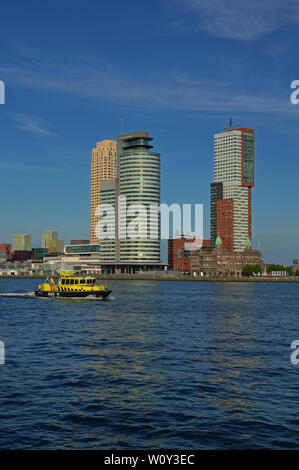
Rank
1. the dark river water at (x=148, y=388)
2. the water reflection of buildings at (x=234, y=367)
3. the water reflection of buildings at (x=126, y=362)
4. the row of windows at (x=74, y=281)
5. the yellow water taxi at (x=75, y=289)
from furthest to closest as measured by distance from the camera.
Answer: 1. the row of windows at (x=74, y=281)
2. the yellow water taxi at (x=75, y=289)
3. the water reflection of buildings at (x=126, y=362)
4. the water reflection of buildings at (x=234, y=367)
5. the dark river water at (x=148, y=388)

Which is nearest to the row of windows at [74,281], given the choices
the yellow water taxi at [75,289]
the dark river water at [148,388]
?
the yellow water taxi at [75,289]

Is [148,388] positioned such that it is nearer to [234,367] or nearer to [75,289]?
[234,367]

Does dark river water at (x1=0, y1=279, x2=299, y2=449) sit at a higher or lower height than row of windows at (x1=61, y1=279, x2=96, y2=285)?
lower

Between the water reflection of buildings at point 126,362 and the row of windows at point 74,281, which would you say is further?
the row of windows at point 74,281

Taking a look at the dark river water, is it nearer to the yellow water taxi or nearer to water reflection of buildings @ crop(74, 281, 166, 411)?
water reflection of buildings @ crop(74, 281, 166, 411)

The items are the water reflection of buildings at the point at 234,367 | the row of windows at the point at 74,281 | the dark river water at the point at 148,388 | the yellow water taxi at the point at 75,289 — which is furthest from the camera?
the row of windows at the point at 74,281

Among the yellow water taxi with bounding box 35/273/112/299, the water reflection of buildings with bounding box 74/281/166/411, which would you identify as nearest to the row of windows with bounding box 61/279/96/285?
the yellow water taxi with bounding box 35/273/112/299

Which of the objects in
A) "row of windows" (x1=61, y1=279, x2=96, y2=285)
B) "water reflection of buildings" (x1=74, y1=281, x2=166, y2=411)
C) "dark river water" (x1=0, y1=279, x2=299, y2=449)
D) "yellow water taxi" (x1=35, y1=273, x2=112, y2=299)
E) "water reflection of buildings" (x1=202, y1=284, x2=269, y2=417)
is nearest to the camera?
"dark river water" (x1=0, y1=279, x2=299, y2=449)

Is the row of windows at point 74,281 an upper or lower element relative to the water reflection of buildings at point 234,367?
upper

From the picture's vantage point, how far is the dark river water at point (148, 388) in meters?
25.2

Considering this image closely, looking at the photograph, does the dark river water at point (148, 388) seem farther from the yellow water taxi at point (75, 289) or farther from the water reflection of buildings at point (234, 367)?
the yellow water taxi at point (75, 289)

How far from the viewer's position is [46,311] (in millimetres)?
94125

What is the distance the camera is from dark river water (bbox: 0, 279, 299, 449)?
2520cm
